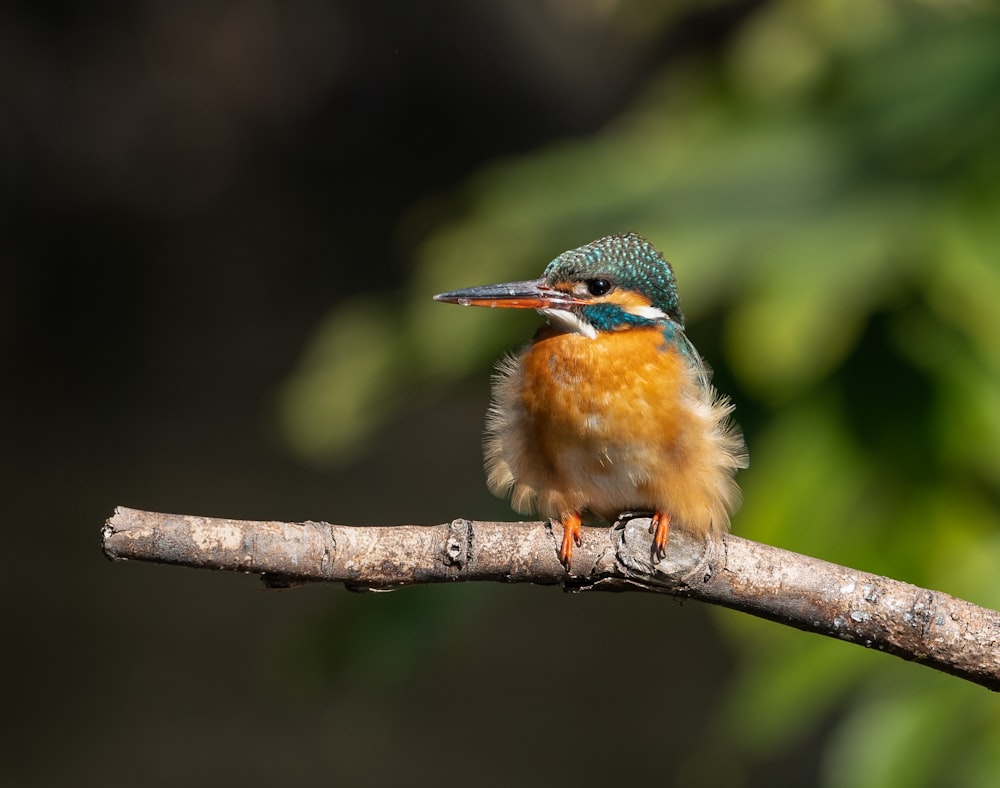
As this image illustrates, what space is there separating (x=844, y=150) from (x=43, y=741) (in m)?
6.42

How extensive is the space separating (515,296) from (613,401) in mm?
251

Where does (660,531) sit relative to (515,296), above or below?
below

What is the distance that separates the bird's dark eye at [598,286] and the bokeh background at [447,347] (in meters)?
0.14

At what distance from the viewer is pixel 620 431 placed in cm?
228

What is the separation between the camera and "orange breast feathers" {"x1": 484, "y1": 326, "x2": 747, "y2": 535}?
2275mm

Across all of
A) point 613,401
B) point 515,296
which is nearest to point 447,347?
point 515,296

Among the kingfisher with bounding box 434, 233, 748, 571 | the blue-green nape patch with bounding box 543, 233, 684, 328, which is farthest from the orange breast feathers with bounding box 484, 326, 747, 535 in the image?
the blue-green nape patch with bounding box 543, 233, 684, 328

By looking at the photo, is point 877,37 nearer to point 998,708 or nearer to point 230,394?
point 998,708

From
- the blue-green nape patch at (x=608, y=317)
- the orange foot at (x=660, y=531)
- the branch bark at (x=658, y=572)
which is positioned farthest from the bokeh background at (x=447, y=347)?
the branch bark at (x=658, y=572)

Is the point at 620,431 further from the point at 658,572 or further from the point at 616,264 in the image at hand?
the point at 658,572

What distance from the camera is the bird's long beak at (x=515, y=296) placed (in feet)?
7.16

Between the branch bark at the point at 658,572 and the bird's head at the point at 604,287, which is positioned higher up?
Result: the bird's head at the point at 604,287

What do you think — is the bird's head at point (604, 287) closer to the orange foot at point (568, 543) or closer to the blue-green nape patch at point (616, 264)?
the blue-green nape patch at point (616, 264)

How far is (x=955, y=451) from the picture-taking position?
2.17 metres
